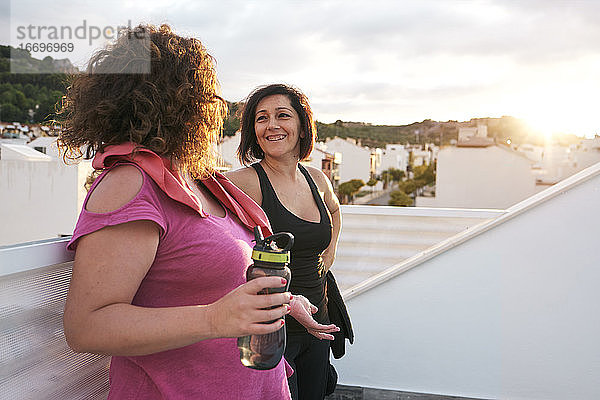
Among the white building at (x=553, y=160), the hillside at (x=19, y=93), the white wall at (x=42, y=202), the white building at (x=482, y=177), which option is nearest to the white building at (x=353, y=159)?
the white building at (x=482, y=177)

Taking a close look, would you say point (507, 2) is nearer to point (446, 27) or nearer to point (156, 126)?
point (446, 27)

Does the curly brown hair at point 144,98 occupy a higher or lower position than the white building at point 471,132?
lower

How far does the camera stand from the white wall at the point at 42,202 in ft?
37.1

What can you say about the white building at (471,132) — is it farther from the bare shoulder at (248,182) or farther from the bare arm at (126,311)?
the bare arm at (126,311)

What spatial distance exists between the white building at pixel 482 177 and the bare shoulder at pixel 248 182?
2337cm

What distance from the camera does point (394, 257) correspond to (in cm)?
304

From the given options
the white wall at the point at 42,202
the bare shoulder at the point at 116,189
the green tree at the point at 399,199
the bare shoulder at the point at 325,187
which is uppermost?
the bare shoulder at the point at 116,189

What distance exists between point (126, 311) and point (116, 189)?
0.59ft

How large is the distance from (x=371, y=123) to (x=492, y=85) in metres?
6.29

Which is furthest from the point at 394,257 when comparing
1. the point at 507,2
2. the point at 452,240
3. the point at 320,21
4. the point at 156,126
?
the point at 320,21

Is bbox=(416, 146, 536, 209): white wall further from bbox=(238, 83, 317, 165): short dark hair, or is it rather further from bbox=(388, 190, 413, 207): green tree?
bbox=(238, 83, 317, 165): short dark hair

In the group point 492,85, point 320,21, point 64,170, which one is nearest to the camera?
point 64,170

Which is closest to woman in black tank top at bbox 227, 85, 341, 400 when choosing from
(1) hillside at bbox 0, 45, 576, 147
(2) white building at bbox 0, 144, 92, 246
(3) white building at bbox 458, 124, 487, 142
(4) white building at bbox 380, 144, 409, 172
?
(1) hillside at bbox 0, 45, 576, 147

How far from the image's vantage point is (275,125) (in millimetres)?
1997
